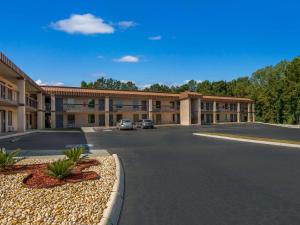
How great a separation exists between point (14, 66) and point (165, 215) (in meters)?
22.0

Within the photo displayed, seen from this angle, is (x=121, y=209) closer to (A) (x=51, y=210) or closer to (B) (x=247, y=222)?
(A) (x=51, y=210)

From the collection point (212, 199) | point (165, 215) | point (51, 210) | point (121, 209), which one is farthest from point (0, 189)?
point (212, 199)

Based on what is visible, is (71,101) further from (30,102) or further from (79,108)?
(30,102)

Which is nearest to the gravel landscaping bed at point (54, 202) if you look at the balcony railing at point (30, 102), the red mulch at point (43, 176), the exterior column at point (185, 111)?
the red mulch at point (43, 176)

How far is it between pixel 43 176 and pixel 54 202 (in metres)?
2.72

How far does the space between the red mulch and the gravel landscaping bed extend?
0.79 ft

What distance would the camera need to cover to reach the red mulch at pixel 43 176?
25.1ft

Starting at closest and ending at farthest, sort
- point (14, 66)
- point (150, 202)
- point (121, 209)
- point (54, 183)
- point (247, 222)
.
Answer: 1. point (247, 222)
2. point (121, 209)
3. point (150, 202)
4. point (54, 183)
5. point (14, 66)

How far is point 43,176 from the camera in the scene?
27.8 ft

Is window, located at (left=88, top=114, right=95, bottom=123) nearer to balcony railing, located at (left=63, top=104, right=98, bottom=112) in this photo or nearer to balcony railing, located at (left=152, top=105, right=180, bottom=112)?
balcony railing, located at (left=63, top=104, right=98, bottom=112)

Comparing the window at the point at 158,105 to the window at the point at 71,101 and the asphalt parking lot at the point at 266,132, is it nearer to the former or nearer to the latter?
the window at the point at 71,101

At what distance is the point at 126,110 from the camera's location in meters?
50.9

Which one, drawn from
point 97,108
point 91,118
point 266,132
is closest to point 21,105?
point 97,108

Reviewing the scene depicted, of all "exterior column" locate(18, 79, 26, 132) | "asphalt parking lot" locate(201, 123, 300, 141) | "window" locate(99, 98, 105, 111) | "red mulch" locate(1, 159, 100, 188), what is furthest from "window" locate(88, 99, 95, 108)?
"red mulch" locate(1, 159, 100, 188)
